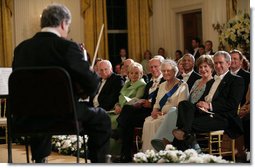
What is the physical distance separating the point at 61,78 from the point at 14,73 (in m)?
0.29

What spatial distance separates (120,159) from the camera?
19.6 ft

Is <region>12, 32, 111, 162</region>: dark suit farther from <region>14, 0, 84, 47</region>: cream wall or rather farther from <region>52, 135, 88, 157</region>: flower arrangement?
<region>14, 0, 84, 47</region>: cream wall

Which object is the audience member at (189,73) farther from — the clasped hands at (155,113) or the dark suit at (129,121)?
the clasped hands at (155,113)

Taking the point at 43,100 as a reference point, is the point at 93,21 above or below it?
above

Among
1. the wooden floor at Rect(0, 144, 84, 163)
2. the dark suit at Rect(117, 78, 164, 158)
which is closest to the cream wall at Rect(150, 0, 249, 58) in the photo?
the dark suit at Rect(117, 78, 164, 158)

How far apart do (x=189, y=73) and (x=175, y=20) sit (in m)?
3.90

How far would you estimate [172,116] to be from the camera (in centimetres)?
550

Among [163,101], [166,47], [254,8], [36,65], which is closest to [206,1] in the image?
[166,47]

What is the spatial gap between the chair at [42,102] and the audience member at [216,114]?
1660mm

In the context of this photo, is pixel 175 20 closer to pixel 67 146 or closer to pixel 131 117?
pixel 131 117

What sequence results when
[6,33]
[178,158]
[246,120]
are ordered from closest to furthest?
[178,158] → [246,120] → [6,33]

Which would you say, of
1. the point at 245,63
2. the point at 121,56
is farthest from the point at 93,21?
the point at 245,63

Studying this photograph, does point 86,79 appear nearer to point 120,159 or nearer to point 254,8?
point 254,8

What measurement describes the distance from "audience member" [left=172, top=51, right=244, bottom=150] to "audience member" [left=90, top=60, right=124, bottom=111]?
150 centimetres
